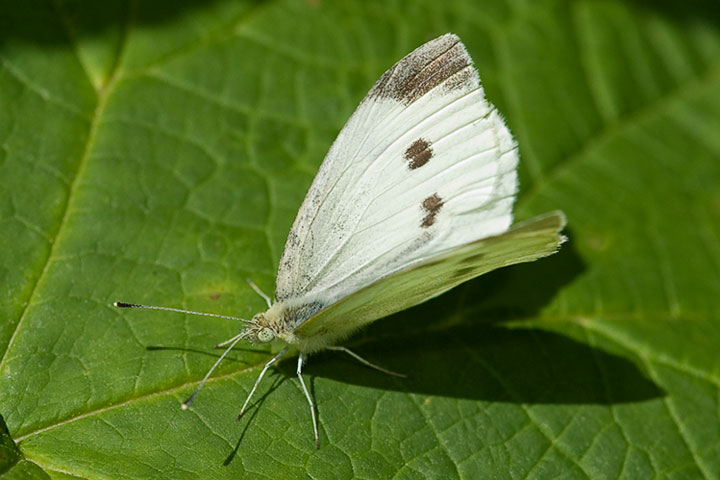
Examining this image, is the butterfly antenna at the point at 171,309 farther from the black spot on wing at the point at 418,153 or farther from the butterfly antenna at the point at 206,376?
the black spot on wing at the point at 418,153

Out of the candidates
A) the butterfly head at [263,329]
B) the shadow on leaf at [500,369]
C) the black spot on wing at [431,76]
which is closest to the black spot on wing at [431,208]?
the black spot on wing at [431,76]

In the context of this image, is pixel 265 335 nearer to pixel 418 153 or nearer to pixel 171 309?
pixel 171 309

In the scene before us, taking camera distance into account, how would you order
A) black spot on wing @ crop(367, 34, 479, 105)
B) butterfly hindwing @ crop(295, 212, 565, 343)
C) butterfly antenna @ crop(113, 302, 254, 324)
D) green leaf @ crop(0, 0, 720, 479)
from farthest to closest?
black spot on wing @ crop(367, 34, 479, 105)
butterfly antenna @ crop(113, 302, 254, 324)
green leaf @ crop(0, 0, 720, 479)
butterfly hindwing @ crop(295, 212, 565, 343)

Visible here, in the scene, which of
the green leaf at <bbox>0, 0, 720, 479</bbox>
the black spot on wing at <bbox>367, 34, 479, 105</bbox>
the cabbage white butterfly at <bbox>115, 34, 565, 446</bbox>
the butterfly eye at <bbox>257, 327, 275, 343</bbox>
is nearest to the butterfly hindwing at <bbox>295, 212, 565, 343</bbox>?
the cabbage white butterfly at <bbox>115, 34, 565, 446</bbox>

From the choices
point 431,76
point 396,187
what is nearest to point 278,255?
point 396,187

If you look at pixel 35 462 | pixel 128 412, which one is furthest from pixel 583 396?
Result: pixel 35 462

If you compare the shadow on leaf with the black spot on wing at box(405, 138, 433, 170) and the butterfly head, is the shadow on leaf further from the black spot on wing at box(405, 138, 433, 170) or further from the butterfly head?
the black spot on wing at box(405, 138, 433, 170)

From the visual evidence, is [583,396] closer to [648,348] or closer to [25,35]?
[648,348]
